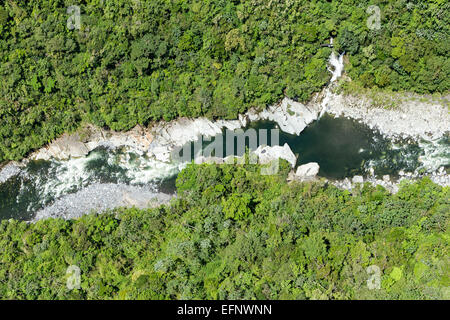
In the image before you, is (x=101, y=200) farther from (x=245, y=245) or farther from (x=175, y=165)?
(x=245, y=245)

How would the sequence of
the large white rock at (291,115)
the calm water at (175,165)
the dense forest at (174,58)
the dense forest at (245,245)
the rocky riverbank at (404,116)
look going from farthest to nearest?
the large white rock at (291,115), the dense forest at (174,58), the rocky riverbank at (404,116), the calm water at (175,165), the dense forest at (245,245)

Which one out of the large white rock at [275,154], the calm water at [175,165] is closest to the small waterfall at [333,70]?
the calm water at [175,165]

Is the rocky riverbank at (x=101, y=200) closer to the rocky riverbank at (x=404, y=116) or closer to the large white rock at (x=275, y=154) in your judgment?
the large white rock at (x=275, y=154)

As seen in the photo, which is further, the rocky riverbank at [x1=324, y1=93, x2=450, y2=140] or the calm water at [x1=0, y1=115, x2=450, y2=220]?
the rocky riverbank at [x1=324, y1=93, x2=450, y2=140]

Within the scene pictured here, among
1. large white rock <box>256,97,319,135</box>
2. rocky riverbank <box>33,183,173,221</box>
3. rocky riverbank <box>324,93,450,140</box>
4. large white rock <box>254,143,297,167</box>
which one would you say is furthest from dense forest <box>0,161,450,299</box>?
rocky riverbank <box>324,93,450,140</box>

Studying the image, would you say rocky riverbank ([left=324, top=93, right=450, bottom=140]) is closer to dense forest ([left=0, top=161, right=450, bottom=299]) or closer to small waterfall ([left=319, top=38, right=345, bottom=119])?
small waterfall ([left=319, top=38, right=345, bottom=119])

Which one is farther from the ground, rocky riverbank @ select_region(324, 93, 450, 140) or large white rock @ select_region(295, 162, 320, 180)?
rocky riverbank @ select_region(324, 93, 450, 140)
